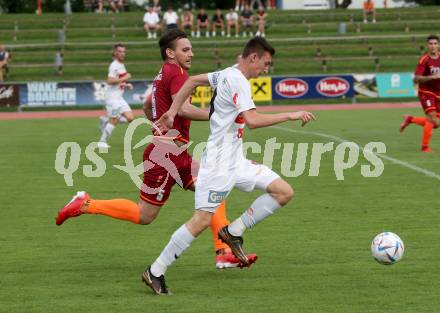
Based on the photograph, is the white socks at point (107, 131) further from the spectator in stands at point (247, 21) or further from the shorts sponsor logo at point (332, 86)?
the spectator in stands at point (247, 21)

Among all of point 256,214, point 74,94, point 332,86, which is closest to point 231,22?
point 332,86

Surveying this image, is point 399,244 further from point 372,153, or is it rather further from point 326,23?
point 326,23

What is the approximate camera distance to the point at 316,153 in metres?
19.1

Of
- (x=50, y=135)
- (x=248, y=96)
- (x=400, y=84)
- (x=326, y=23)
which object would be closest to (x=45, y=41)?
(x=326, y=23)

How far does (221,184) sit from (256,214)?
0.64 meters

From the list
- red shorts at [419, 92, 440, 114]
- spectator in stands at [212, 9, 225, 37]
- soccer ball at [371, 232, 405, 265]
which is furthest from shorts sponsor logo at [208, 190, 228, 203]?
spectator in stands at [212, 9, 225, 37]

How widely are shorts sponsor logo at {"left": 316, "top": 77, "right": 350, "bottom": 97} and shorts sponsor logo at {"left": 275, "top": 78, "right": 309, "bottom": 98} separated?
1.88 ft

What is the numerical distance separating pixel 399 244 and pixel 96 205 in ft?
9.16

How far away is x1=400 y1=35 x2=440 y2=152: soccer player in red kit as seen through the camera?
18.6 meters

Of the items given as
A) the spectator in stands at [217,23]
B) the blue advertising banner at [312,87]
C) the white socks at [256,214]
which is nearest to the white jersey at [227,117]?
the white socks at [256,214]

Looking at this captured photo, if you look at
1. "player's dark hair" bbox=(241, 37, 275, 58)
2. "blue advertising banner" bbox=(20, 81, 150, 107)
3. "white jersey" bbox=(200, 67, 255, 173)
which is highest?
"player's dark hair" bbox=(241, 37, 275, 58)

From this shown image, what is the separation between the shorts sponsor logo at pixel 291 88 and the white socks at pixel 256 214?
28436 millimetres

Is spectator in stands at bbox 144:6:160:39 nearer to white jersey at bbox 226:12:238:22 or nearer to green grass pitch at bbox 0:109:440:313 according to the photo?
white jersey at bbox 226:12:238:22

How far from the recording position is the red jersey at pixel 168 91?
8.76 meters
